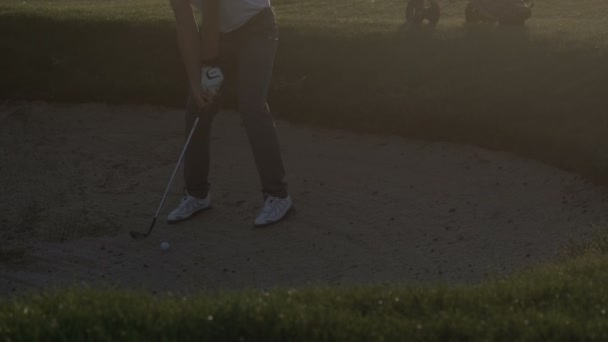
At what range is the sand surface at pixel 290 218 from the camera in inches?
323

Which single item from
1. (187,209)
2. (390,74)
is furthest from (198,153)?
(390,74)

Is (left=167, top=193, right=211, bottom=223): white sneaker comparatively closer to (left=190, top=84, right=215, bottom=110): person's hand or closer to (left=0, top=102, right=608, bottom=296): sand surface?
(left=0, top=102, right=608, bottom=296): sand surface

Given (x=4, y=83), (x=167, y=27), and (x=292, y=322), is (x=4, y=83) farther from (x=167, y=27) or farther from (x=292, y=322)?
(x=292, y=322)

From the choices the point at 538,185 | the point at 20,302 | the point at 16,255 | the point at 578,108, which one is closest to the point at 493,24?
the point at 578,108

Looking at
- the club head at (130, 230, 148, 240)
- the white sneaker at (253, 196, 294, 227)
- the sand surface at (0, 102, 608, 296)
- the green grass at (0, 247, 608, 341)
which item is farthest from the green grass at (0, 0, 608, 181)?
the green grass at (0, 247, 608, 341)

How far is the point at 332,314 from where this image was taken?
5441 millimetres

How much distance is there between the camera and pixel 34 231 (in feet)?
31.0

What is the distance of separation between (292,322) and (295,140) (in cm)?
559

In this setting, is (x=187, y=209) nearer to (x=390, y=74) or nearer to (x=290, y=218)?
(x=290, y=218)

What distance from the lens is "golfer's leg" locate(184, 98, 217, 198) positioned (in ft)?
29.2

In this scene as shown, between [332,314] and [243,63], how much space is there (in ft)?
11.5

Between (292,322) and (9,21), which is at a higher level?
(292,322)

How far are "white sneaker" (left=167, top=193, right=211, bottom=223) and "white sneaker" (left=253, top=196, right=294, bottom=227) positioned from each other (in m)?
0.57

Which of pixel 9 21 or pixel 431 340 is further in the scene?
pixel 9 21
